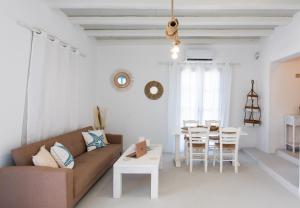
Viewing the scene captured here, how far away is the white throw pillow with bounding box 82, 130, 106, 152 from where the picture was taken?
4.67 metres

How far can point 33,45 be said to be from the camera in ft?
11.2

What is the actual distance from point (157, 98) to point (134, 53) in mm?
1273

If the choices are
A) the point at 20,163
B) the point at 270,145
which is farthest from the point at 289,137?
the point at 20,163

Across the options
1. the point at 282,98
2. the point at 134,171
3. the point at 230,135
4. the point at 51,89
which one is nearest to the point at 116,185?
the point at 134,171

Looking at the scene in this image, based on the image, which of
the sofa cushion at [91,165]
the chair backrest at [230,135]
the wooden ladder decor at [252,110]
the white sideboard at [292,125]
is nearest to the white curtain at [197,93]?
the wooden ladder decor at [252,110]

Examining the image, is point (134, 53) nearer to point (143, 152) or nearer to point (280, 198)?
point (143, 152)

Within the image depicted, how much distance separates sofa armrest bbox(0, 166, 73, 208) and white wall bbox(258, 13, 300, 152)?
13.5ft

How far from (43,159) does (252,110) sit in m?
4.96

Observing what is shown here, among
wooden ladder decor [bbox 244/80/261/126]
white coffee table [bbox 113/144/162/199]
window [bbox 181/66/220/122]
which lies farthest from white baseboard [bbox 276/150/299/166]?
white coffee table [bbox 113/144/162/199]

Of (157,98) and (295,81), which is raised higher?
(295,81)

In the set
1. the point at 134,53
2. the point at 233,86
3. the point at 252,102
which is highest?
the point at 134,53

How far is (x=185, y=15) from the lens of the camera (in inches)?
175

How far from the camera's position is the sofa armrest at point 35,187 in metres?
2.61

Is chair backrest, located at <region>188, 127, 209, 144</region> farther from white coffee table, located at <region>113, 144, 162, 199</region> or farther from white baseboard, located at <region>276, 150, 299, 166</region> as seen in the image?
white baseboard, located at <region>276, 150, 299, 166</region>
